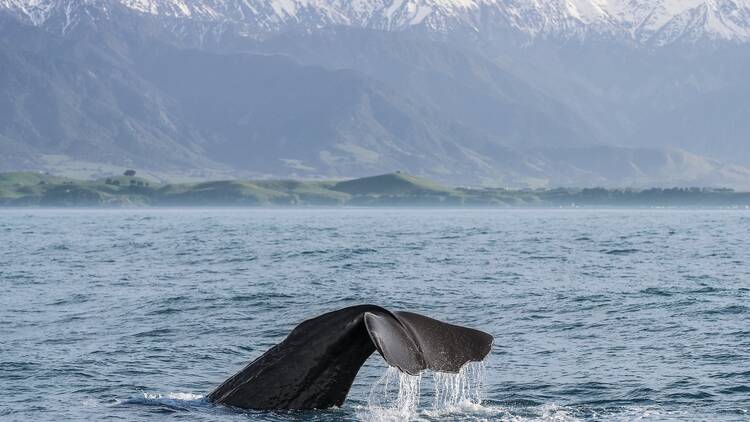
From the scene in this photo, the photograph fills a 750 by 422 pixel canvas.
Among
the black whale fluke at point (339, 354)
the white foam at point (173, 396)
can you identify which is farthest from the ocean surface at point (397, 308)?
the black whale fluke at point (339, 354)

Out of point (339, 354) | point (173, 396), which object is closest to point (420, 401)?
point (173, 396)

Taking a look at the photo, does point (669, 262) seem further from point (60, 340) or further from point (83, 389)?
point (83, 389)

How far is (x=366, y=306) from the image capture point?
609 inches

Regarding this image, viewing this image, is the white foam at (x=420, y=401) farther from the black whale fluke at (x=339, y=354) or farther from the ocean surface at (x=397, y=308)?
the black whale fluke at (x=339, y=354)

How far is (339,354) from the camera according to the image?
1634 centimetres

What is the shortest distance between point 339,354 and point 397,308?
23.0 meters

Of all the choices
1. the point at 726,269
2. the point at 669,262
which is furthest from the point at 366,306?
the point at 669,262

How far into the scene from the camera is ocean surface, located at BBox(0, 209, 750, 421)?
21.0m

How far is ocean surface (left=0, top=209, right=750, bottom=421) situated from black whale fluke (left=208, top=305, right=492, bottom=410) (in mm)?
339

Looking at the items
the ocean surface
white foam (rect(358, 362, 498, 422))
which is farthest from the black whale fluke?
white foam (rect(358, 362, 498, 422))

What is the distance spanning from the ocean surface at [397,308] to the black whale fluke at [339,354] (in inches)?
13.3

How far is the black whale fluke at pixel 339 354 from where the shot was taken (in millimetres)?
14328

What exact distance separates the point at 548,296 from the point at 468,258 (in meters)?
25.5

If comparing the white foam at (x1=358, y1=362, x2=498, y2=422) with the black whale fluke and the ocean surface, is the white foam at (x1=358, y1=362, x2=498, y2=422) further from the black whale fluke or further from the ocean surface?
the black whale fluke
